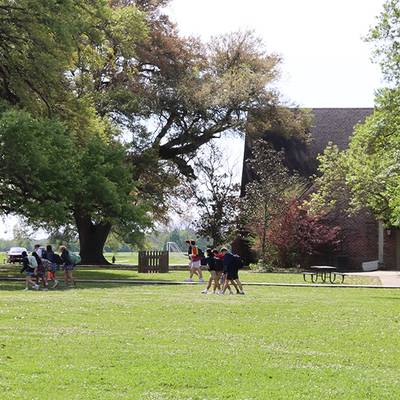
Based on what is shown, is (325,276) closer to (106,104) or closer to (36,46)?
(36,46)

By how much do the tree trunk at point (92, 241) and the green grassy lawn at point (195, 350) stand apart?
1301 inches

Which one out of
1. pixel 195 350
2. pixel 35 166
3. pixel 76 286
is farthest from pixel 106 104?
pixel 195 350

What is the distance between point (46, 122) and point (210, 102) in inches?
776

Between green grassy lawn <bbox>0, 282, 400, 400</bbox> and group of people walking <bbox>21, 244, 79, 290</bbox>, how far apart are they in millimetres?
5495

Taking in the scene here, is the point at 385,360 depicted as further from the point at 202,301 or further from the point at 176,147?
the point at 176,147

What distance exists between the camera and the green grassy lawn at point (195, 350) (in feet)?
29.7

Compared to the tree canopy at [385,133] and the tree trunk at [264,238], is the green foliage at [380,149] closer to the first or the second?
the tree canopy at [385,133]

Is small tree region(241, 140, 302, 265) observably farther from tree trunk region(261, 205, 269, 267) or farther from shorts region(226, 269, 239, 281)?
shorts region(226, 269, 239, 281)

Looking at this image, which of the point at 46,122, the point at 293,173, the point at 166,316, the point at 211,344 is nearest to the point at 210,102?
the point at 293,173

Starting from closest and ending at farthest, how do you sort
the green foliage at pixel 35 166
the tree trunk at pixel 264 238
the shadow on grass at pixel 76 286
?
the shadow on grass at pixel 76 286 < the green foliage at pixel 35 166 < the tree trunk at pixel 264 238

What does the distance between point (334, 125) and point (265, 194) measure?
13546mm

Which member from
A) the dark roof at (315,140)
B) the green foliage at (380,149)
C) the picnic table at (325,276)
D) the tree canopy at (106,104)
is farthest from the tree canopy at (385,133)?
the dark roof at (315,140)

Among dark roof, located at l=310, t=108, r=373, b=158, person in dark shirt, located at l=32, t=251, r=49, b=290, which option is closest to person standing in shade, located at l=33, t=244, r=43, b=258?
person in dark shirt, located at l=32, t=251, r=49, b=290

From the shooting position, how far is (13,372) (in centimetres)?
973
